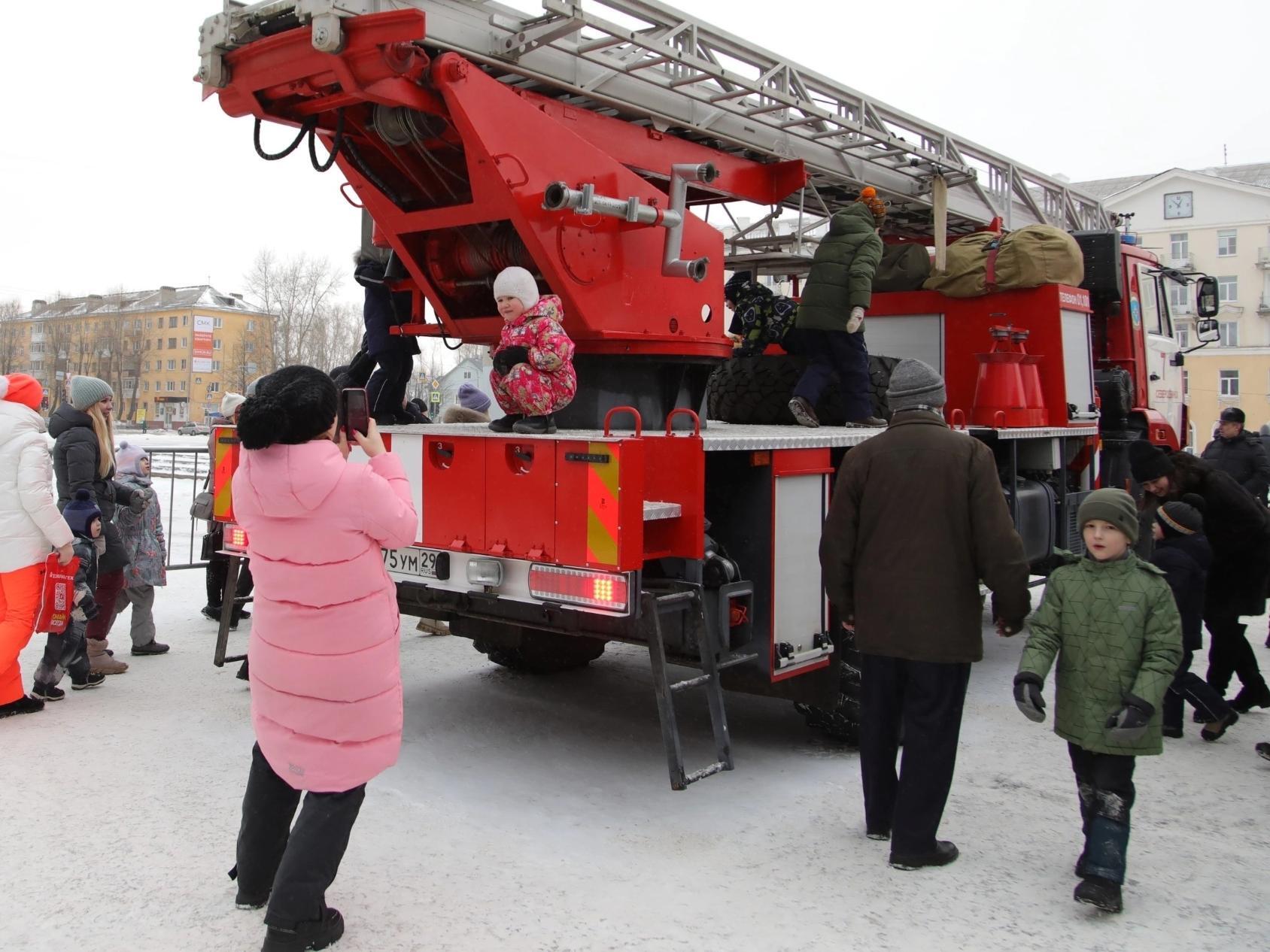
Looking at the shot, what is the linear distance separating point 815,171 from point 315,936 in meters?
5.22

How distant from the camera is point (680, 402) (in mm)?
5633

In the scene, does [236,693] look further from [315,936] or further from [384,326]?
[315,936]

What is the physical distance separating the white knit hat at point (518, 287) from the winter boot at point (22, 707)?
3.30 meters

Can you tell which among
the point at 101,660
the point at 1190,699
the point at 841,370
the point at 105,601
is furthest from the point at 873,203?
the point at 101,660

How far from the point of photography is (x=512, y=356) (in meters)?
4.75

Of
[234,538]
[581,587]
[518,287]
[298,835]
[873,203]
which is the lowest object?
[298,835]

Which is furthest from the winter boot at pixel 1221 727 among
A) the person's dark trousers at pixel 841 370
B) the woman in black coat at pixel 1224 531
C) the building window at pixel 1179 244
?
the building window at pixel 1179 244

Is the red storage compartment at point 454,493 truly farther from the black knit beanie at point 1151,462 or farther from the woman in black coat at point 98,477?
the black knit beanie at point 1151,462

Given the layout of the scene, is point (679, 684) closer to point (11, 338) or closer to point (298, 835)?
point (298, 835)

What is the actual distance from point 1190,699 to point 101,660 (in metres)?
6.03

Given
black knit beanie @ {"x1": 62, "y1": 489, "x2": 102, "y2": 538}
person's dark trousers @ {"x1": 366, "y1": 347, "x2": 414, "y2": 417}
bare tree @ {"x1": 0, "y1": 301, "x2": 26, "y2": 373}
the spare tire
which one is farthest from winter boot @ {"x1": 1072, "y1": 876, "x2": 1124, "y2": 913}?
bare tree @ {"x1": 0, "y1": 301, "x2": 26, "y2": 373}

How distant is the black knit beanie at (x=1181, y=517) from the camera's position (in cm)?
540

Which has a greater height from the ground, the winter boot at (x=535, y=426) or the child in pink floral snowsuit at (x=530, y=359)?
the child in pink floral snowsuit at (x=530, y=359)

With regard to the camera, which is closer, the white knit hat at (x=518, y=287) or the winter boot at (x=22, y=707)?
the white knit hat at (x=518, y=287)
